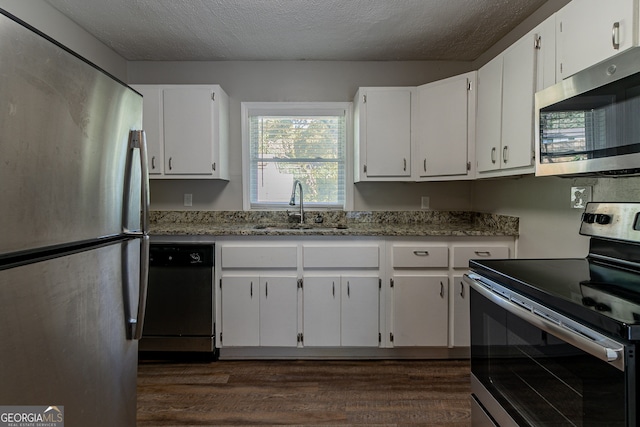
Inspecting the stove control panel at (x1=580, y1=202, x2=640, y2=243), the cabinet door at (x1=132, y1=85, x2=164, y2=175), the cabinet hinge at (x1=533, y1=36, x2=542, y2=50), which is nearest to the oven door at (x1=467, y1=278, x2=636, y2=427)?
the stove control panel at (x1=580, y1=202, x2=640, y2=243)

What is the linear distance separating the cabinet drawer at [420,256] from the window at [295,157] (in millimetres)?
842

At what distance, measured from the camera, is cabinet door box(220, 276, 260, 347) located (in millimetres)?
Answer: 2492

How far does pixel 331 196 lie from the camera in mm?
3162

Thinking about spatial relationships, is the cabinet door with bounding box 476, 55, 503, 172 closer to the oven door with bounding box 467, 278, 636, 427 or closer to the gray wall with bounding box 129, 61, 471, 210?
the gray wall with bounding box 129, 61, 471, 210

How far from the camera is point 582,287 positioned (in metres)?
1.09

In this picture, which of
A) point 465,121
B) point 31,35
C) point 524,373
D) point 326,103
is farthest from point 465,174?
point 31,35

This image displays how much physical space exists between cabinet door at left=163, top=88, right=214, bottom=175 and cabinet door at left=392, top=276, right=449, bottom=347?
179 cm

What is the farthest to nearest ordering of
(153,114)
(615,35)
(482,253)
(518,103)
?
(153,114) < (482,253) < (518,103) < (615,35)

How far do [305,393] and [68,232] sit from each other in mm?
1624

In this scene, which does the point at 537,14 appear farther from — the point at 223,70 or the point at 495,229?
the point at 223,70

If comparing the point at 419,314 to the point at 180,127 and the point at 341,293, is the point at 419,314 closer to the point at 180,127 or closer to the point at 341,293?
the point at 341,293

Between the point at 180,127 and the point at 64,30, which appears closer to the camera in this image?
the point at 64,30

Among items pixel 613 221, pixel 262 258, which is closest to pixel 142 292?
pixel 262 258

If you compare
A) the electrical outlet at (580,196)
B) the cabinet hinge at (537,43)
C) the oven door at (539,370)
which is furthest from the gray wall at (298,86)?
the oven door at (539,370)
